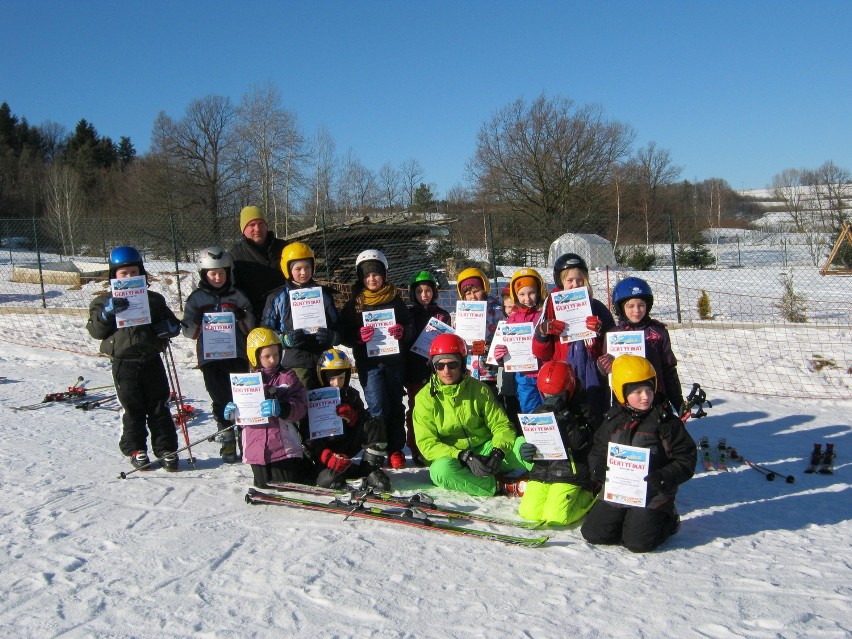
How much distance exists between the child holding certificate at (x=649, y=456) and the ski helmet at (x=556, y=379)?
1.51 ft

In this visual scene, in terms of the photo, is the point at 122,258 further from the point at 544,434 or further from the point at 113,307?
the point at 544,434

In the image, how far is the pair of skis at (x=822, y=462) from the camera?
5488mm

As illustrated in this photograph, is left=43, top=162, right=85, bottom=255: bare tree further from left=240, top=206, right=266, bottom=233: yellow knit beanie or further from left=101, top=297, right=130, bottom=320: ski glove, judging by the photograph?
left=101, top=297, right=130, bottom=320: ski glove

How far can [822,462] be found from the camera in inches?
220

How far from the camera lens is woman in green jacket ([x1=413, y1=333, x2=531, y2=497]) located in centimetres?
491

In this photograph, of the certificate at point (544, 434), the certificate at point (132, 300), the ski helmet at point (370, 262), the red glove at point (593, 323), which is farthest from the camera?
the ski helmet at point (370, 262)

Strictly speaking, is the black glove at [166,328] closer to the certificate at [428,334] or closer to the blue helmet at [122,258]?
the blue helmet at [122,258]

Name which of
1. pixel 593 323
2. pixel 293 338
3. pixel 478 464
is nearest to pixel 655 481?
pixel 478 464

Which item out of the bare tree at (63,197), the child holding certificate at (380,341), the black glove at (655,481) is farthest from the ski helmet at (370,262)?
the bare tree at (63,197)

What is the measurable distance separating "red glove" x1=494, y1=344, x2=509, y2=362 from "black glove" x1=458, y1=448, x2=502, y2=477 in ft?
2.93

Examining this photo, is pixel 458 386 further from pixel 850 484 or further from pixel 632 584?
pixel 850 484

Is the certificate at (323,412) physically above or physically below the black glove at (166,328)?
below

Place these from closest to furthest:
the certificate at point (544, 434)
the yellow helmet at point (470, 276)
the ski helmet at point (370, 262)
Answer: the certificate at point (544, 434) < the ski helmet at point (370, 262) < the yellow helmet at point (470, 276)

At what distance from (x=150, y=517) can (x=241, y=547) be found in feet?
2.96
